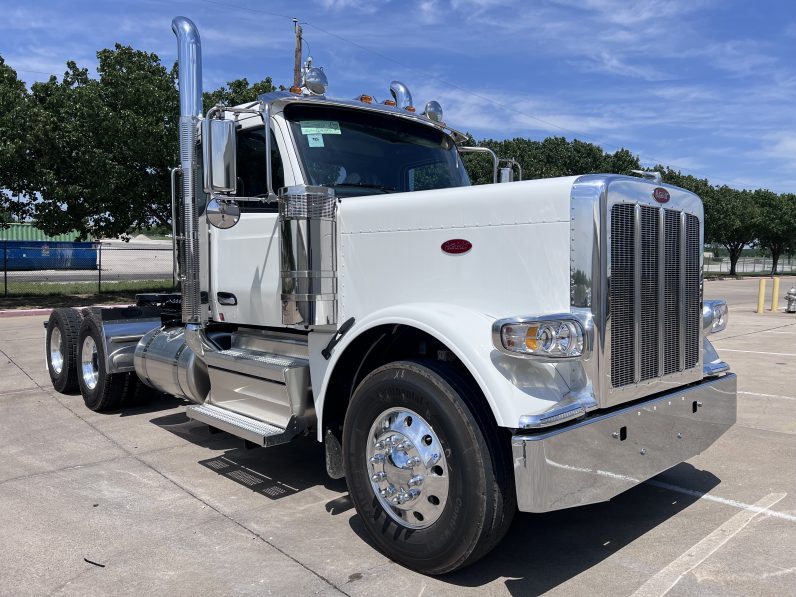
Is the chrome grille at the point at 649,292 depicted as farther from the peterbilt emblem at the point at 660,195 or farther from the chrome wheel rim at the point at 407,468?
the chrome wheel rim at the point at 407,468

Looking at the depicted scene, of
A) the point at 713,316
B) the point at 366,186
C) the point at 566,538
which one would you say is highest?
the point at 366,186

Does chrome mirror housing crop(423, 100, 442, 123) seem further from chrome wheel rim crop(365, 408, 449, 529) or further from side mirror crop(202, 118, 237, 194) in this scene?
chrome wheel rim crop(365, 408, 449, 529)

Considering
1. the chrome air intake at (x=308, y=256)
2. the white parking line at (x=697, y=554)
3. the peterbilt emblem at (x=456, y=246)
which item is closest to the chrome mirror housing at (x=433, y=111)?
the chrome air intake at (x=308, y=256)

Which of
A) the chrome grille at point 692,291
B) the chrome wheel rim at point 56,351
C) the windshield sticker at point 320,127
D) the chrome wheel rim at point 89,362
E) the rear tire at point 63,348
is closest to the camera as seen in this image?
the chrome grille at point 692,291

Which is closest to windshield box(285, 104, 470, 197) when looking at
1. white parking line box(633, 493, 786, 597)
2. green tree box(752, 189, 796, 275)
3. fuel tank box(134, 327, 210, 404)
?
fuel tank box(134, 327, 210, 404)

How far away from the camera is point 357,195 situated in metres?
4.25

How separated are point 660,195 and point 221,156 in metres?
2.38

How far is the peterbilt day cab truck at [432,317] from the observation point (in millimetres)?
2998

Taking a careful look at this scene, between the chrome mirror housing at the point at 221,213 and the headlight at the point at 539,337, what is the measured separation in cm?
190

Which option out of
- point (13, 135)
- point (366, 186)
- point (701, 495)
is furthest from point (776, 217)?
point (366, 186)

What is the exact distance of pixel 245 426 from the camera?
13.9 ft

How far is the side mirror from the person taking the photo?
382 centimetres

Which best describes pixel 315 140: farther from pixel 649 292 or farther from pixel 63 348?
pixel 63 348

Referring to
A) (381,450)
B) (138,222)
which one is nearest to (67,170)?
(138,222)
